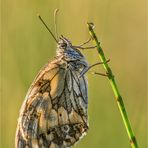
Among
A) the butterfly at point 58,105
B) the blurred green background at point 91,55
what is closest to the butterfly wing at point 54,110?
the butterfly at point 58,105

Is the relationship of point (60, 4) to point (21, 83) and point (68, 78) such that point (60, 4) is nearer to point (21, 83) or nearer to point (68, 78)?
point (21, 83)

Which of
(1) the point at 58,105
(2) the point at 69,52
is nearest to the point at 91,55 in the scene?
(2) the point at 69,52

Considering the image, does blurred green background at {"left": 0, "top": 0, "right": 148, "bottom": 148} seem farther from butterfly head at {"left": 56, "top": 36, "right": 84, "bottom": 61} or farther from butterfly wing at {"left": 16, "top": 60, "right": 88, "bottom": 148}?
butterfly head at {"left": 56, "top": 36, "right": 84, "bottom": 61}

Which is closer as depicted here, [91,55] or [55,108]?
[55,108]

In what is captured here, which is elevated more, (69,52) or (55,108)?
(69,52)

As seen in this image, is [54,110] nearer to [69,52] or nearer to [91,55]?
[69,52]
